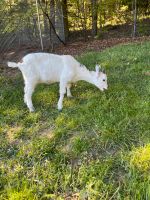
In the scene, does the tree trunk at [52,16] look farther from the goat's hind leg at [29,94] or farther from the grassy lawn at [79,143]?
the goat's hind leg at [29,94]

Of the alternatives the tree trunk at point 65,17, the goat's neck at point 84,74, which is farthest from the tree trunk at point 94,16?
the goat's neck at point 84,74

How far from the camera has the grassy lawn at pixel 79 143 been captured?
3959 mm

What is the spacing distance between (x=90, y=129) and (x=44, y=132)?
2.57ft

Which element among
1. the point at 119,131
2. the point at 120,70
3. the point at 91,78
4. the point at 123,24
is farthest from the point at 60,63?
the point at 123,24

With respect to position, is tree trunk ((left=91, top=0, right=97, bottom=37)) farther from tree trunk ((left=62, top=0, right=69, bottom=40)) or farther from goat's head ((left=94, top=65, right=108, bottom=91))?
goat's head ((left=94, top=65, right=108, bottom=91))

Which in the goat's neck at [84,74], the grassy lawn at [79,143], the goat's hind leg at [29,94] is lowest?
the grassy lawn at [79,143]

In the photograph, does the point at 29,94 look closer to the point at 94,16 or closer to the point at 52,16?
the point at 52,16

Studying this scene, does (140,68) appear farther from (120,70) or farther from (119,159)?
(119,159)

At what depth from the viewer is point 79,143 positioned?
15.7 ft

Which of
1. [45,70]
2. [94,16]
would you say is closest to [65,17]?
[94,16]

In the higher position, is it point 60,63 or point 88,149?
point 60,63

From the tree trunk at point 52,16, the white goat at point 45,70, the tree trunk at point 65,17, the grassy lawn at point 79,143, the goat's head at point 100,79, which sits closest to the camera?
the grassy lawn at point 79,143

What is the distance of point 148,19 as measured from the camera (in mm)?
16469

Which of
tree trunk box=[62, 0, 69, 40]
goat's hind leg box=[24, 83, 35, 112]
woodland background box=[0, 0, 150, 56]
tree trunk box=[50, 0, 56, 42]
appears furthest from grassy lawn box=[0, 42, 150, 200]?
tree trunk box=[62, 0, 69, 40]
